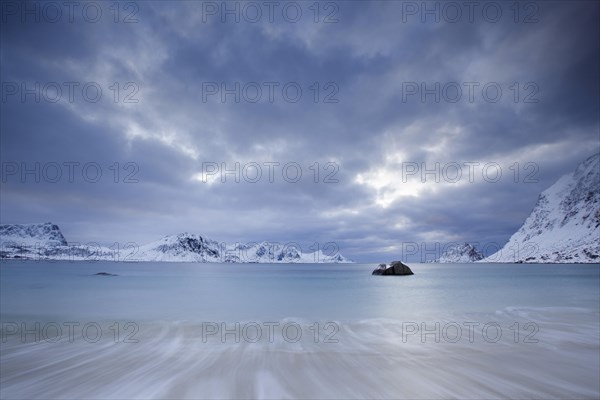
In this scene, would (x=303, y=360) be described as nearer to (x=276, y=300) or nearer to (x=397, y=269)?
(x=276, y=300)

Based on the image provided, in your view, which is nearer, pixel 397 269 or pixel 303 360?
pixel 303 360

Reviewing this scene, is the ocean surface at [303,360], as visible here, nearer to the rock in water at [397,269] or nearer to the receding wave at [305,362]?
the receding wave at [305,362]

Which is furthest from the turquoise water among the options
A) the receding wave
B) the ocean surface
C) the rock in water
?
the rock in water

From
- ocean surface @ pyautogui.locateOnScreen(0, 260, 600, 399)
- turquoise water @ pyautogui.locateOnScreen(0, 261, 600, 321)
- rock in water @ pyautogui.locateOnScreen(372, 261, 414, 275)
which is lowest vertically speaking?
rock in water @ pyautogui.locateOnScreen(372, 261, 414, 275)

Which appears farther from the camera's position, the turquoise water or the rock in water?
the rock in water

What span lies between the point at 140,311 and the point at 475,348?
18212mm

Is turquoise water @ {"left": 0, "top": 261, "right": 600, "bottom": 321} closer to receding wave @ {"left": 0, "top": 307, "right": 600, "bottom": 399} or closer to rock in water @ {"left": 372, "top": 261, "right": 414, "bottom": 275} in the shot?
receding wave @ {"left": 0, "top": 307, "right": 600, "bottom": 399}

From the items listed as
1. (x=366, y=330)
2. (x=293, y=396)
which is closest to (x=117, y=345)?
(x=293, y=396)

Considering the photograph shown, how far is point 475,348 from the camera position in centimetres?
953

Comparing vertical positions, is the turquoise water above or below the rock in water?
above

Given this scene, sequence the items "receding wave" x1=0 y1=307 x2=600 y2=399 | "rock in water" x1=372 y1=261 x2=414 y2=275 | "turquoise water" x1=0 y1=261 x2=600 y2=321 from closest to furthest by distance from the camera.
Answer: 1. "receding wave" x1=0 y1=307 x2=600 y2=399
2. "turquoise water" x1=0 y1=261 x2=600 y2=321
3. "rock in water" x1=372 y1=261 x2=414 y2=275

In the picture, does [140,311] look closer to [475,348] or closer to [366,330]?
[366,330]

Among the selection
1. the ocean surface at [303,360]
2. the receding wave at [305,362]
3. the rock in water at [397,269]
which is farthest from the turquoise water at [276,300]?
the rock in water at [397,269]

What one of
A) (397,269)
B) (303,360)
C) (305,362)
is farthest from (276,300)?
(397,269)
